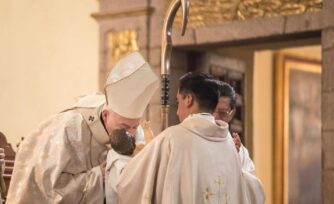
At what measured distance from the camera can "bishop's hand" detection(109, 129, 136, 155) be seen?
4.19 m

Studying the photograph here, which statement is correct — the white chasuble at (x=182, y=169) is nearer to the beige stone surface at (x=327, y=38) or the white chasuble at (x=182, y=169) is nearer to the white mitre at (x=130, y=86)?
the white mitre at (x=130, y=86)

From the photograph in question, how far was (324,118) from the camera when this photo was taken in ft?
23.3

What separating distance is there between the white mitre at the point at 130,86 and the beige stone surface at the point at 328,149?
287 centimetres

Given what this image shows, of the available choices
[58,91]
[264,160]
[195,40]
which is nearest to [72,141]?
[195,40]

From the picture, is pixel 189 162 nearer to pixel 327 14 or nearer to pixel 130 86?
pixel 130 86

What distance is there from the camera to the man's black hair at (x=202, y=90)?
4.19m

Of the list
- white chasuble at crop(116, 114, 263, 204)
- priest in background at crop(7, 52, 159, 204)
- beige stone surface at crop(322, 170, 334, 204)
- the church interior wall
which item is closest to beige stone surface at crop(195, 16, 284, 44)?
beige stone surface at crop(322, 170, 334, 204)

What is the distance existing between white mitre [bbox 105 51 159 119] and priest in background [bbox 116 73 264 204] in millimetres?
337

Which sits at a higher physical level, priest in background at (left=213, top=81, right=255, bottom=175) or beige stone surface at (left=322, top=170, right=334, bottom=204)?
priest in background at (left=213, top=81, right=255, bottom=175)

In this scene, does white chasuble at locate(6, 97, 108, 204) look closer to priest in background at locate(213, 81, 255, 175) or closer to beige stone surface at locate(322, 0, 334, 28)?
priest in background at locate(213, 81, 255, 175)

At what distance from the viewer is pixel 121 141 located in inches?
166

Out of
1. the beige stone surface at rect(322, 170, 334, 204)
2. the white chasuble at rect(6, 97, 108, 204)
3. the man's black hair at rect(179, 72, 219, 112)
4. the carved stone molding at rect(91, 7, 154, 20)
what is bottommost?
the beige stone surface at rect(322, 170, 334, 204)

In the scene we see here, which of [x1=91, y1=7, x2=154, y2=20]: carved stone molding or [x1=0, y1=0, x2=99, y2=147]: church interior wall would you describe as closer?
[x1=91, y1=7, x2=154, y2=20]: carved stone molding

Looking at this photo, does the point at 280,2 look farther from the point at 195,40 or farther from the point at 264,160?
the point at 264,160
